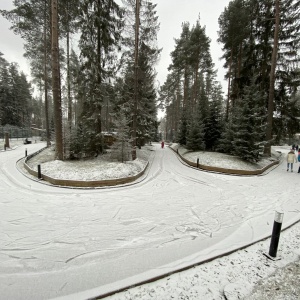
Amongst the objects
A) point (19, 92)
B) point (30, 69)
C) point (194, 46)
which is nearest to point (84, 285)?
point (194, 46)

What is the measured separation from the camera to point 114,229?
3.90m

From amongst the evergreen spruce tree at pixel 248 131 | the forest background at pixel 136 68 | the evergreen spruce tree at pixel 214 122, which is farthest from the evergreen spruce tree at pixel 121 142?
the evergreen spruce tree at pixel 214 122

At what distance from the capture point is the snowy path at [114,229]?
257 cm

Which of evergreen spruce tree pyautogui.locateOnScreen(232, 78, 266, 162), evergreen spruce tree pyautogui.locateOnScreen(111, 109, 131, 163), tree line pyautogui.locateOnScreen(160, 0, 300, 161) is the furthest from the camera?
tree line pyautogui.locateOnScreen(160, 0, 300, 161)

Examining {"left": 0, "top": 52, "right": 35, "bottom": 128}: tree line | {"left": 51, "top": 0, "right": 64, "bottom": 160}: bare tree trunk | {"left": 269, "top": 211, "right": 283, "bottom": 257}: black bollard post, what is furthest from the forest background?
{"left": 0, "top": 52, "right": 35, "bottom": 128}: tree line

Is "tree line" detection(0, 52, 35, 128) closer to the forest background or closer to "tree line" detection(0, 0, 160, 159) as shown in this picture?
the forest background

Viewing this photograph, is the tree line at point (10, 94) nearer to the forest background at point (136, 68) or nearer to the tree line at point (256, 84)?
the forest background at point (136, 68)

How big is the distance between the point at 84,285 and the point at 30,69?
26599mm

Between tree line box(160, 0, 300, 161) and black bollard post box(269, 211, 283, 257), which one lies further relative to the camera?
tree line box(160, 0, 300, 161)

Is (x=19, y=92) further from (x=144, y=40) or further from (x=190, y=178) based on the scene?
(x=190, y=178)

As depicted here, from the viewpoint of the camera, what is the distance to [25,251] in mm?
3076

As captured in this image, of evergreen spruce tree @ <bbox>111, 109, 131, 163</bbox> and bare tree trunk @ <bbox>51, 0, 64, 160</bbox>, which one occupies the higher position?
bare tree trunk @ <bbox>51, 0, 64, 160</bbox>

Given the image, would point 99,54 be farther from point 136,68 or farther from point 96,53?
point 136,68

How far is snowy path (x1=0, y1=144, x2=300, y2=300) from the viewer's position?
257cm
